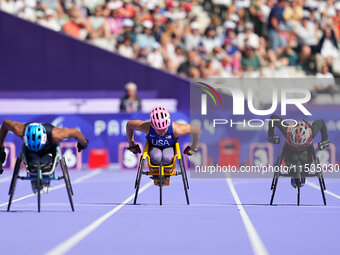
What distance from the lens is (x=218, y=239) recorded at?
30.3 ft

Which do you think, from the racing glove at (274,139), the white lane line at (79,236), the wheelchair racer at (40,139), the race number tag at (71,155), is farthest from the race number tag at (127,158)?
the wheelchair racer at (40,139)

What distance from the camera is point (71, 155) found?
74.7 ft

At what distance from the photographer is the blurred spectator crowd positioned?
84.0 feet

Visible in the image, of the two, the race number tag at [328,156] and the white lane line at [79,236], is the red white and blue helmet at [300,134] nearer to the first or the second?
the white lane line at [79,236]

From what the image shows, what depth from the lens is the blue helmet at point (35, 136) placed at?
456 inches

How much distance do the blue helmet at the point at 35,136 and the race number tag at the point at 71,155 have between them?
1100cm

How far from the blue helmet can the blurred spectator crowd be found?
13.5 meters

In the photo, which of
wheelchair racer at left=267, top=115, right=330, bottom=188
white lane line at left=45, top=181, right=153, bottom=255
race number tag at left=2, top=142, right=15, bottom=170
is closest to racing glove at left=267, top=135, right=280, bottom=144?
wheelchair racer at left=267, top=115, right=330, bottom=188

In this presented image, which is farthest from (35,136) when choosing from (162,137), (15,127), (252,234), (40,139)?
(252,234)

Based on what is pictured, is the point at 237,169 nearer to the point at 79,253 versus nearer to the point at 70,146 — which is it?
the point at 70,146

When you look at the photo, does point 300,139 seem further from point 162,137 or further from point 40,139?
point 40,139

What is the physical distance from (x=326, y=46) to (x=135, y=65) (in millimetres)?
6141

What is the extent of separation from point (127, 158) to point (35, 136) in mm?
10927

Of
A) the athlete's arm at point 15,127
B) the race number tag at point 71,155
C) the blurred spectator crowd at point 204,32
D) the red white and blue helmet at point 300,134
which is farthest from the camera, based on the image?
the blurred spectator crowd at point 204,32
